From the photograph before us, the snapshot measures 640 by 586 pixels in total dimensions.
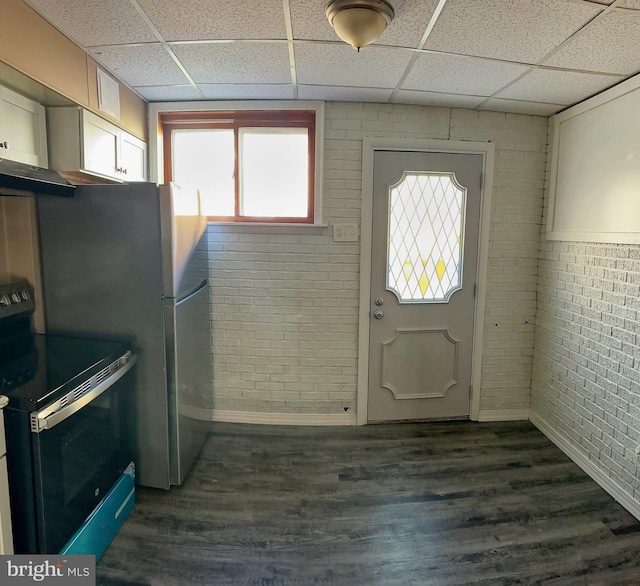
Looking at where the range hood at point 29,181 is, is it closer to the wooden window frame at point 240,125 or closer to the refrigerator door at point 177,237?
the refrigerator door at point 177,237

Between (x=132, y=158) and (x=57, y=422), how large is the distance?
67.5 inches

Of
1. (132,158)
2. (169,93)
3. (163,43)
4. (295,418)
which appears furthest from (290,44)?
(295,418)

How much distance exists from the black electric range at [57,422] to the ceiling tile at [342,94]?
189 centimetres

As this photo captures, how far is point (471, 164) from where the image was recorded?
2.69m

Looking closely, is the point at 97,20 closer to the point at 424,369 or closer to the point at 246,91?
the point at 246,91

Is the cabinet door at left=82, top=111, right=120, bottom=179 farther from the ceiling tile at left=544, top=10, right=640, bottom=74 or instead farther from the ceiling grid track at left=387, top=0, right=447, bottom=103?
the ceiling tile at left=544, top=10, right=640, bottom=74

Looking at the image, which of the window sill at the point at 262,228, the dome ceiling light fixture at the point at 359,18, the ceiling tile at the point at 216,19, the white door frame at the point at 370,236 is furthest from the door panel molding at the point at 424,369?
the ceiling tile at the point at 216,19

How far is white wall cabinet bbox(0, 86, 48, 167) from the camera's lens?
155 centimetres

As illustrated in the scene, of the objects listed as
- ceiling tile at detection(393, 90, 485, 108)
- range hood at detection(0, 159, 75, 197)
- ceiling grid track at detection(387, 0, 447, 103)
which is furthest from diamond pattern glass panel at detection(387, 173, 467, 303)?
range hood at detection(0, 159, 75, 197)

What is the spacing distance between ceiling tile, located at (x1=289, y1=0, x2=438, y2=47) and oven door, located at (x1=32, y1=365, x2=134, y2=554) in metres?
1.86

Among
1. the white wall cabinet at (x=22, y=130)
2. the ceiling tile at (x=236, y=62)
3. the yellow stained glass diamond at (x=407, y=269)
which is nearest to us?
the white wall cabinet at (x=22, y=130)

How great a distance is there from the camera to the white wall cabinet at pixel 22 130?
155 centimetres

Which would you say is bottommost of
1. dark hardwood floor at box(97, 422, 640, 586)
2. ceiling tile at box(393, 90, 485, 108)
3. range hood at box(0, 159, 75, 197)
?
dark hardwood floor at box(97, 422, 640, 586)

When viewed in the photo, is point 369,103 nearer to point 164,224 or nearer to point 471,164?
point 471,164
